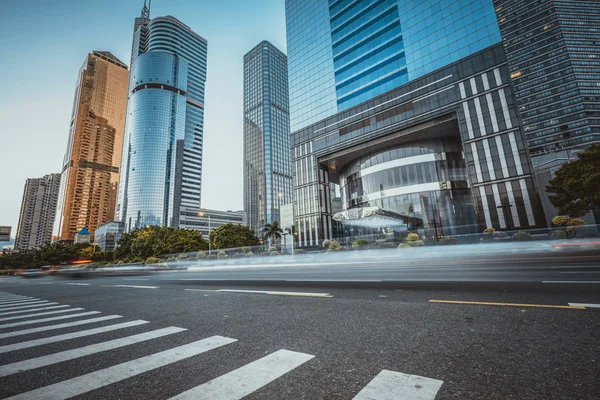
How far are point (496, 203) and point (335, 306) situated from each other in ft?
129

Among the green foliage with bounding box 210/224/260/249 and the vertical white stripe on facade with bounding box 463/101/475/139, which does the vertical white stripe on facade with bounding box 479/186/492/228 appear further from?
the green foliage with bounding box 210/224/260/249

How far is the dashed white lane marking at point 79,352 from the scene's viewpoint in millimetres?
2760

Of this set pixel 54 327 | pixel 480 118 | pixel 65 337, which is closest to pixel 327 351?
pixel 65 337

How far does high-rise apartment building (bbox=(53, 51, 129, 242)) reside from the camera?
6477 inches

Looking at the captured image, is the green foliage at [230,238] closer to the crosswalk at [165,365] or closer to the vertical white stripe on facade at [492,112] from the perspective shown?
the vertical white stripe on facade at [492,112]

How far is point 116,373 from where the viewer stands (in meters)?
2.49

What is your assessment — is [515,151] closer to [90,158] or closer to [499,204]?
[499,204]

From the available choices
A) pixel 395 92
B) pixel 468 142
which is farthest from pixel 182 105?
pixel 468 142

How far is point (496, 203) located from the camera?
35250mm

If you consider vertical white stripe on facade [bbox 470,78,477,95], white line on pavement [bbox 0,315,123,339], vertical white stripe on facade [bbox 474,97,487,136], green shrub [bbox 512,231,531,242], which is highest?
vertical white stripe on facade [bbox 470,78,477,95]

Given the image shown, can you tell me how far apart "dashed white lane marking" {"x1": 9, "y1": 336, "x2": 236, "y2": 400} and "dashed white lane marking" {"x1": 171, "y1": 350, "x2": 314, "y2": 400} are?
31.8 inches

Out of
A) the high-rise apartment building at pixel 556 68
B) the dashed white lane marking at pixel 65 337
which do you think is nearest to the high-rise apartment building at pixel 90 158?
the dashed white lane marking at pixel 65 337

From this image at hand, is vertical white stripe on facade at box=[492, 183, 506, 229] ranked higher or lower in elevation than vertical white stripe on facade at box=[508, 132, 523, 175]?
lower

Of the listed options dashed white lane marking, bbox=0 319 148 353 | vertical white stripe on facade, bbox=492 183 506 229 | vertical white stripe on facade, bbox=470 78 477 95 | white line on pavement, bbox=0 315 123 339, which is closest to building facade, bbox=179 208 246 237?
vertical white stripe on facade, bbox=470 78 477 95
